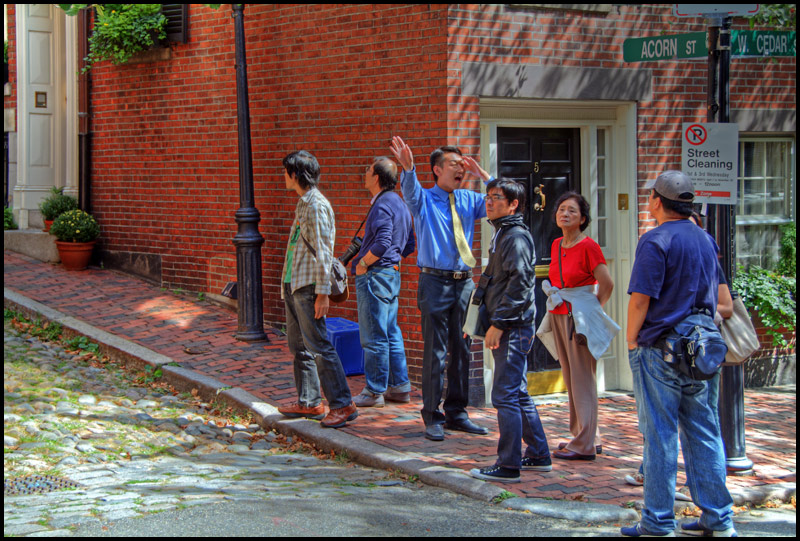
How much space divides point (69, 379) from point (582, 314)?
488 centimetres

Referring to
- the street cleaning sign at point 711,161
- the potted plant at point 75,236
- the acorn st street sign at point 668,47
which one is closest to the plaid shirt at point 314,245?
the acorn st street sign at point 668,47

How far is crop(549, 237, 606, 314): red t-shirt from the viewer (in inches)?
256

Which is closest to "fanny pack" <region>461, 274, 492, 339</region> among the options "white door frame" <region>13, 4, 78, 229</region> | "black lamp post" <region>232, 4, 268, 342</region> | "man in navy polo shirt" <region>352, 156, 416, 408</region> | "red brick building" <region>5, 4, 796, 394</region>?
"man in navy polo shirt" <region>352, 156, 416, 408</region>

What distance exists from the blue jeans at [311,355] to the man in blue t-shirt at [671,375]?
9.11 ft

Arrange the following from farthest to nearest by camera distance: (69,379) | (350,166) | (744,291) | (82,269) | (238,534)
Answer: (82,269), (744,291), (350,166), (69,379), (238,534)

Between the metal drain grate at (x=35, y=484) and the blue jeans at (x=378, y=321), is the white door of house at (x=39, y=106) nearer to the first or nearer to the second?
the blue jeans at (x=378, y=321)

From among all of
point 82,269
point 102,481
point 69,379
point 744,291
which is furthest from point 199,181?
point 744,291

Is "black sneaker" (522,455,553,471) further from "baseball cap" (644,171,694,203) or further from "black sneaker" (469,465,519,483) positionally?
"baseball cap" (644,171,694,203)

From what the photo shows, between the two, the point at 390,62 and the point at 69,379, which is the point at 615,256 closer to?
the point at 390,62

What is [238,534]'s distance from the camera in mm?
4816

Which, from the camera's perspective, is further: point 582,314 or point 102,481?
point 582,314

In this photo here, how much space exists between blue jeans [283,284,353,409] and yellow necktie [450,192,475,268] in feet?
3.87

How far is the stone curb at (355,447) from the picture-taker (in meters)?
5.43

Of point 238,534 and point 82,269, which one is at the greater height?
point 82,269
